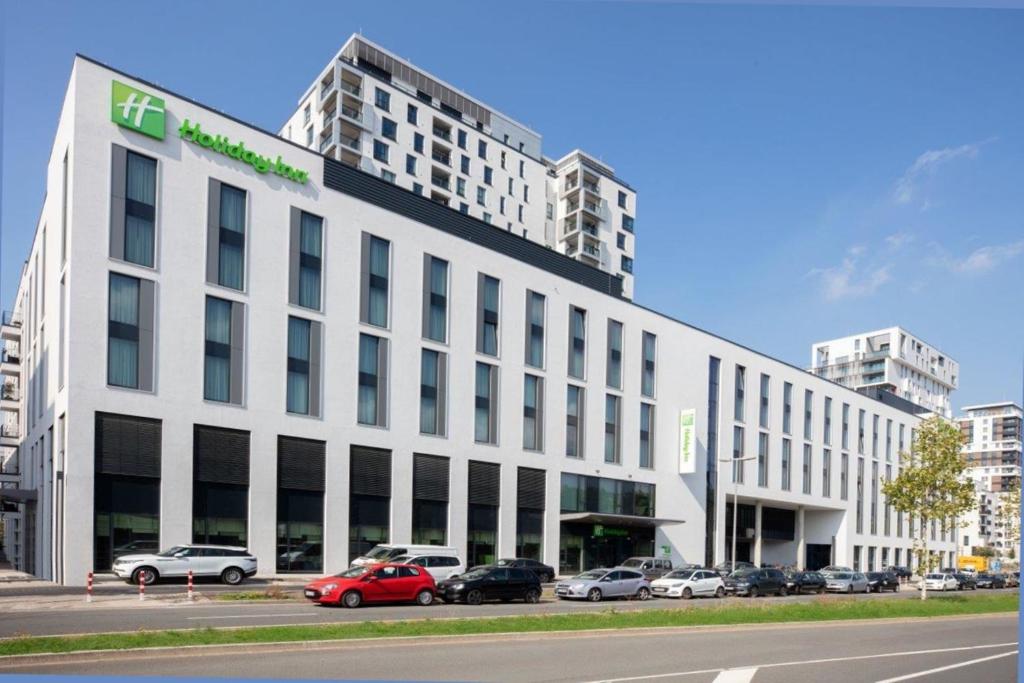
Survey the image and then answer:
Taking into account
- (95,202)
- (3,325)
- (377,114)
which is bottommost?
(3,325)

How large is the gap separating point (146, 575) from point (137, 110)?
55.1 feet

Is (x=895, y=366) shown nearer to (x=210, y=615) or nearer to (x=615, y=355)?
(x=615, y=355)

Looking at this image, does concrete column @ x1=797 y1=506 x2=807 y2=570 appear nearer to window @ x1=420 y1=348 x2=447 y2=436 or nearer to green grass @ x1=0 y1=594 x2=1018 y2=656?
window @ x1=420 y1=348 x2=447 y2=436

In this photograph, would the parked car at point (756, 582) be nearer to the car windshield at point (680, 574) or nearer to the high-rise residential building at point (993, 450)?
the car windshield at point (680, 574)

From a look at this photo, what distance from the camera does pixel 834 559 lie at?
70.3 metres

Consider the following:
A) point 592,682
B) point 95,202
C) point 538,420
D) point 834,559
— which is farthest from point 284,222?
point 834,559

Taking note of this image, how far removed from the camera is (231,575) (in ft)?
96.6

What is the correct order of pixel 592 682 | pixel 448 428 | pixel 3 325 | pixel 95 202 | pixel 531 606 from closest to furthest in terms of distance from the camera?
pixel 592 682
pixel 531 606
pixel 95 202
pixel 448 428
pixel 3 325

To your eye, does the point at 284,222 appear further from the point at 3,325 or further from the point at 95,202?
the point at 3,325

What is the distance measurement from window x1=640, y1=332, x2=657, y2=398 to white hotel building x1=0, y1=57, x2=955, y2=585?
0.56 ft

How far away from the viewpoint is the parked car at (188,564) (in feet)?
91.3

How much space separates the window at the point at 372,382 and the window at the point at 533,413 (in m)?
8.77

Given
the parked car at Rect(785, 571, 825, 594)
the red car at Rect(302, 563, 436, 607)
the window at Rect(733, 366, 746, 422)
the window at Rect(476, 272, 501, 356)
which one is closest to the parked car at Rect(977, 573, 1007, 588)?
the window at Rect(733, 366, 746, 422)

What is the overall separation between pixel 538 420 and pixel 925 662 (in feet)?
101
